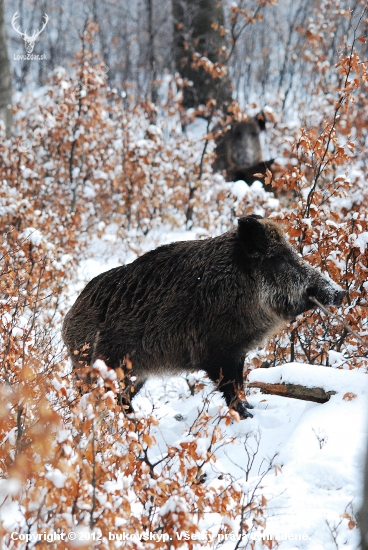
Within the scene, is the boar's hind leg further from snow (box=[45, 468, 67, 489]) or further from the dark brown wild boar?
the dark brown wild boar

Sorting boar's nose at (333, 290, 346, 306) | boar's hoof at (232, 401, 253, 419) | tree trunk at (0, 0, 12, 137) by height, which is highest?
tree trunk at (0, 0, 12, 137)

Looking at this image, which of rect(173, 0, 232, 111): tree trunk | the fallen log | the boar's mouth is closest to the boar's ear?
the boar's mouth

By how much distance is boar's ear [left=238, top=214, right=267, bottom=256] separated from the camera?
4.45 meters

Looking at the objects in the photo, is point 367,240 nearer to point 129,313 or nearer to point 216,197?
point 129,313

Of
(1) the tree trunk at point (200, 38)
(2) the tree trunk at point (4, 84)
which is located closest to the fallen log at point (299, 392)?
(2) the tree trunk at point (4, 84)

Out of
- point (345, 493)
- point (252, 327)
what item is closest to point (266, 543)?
point (345, 493)

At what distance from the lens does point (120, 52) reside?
67.4 feet

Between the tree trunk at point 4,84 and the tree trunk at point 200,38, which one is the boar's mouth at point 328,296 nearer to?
the tree trunk at point 4,84

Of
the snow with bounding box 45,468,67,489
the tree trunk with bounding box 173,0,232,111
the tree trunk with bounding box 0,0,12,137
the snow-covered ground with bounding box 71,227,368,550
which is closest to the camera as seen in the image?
the snow with bounding box 45,468,67,489

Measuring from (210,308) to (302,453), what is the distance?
4.50ft

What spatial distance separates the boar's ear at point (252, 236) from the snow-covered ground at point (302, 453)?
0.96 meters

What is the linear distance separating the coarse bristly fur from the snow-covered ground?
1.14 ft

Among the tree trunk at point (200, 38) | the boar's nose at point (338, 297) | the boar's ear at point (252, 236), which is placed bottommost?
the boar's nose at point (338, 297)

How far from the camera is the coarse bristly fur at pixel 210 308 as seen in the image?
4.48 meters
